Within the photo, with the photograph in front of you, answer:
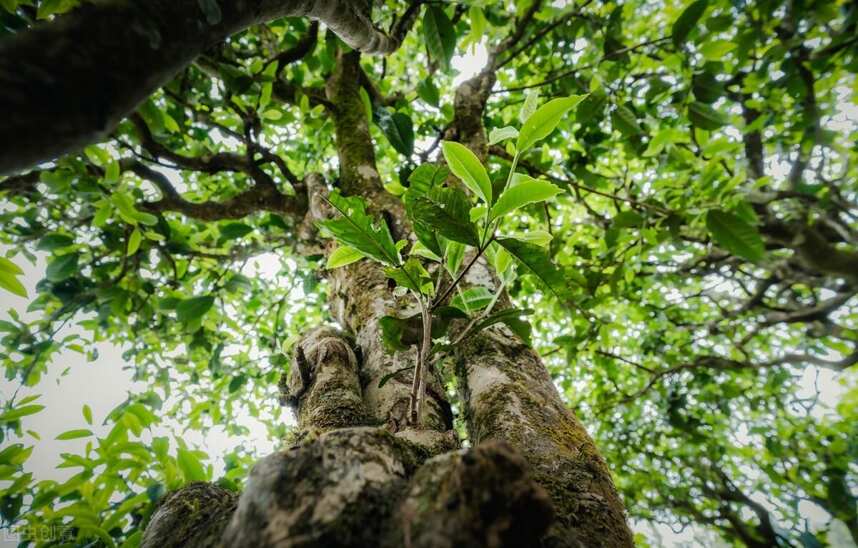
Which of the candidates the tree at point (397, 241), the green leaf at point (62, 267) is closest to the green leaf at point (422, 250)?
the tree at point (397, 241)

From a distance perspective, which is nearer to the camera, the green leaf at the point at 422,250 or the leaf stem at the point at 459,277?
the leaf stem at the point at 459,277

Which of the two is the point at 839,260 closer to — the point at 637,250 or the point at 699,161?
the point at 699,161

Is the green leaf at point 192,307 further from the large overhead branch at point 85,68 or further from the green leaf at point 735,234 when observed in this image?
the green leaf at point 735,234

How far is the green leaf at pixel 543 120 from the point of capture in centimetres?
75

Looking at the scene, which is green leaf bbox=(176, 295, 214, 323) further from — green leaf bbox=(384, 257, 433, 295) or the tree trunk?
green leaf bbox=(384, 257, 433, 295)

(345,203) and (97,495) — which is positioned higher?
(345,203)

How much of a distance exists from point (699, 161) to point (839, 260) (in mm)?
1186

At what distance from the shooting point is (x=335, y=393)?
1.10 metres

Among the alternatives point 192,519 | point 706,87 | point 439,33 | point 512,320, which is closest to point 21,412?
point 192,519

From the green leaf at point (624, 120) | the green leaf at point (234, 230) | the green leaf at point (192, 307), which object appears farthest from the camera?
the green leaf at point (234, 230)

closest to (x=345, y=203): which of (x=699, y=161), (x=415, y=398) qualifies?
(x=415, y=398)

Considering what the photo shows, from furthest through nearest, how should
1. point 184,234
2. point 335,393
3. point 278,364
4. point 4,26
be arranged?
point 278,364
point 184,234
point 4,26
point 335,393

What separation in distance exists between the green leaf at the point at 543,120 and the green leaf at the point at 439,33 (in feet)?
3.98

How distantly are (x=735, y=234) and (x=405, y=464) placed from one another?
1.78 m
